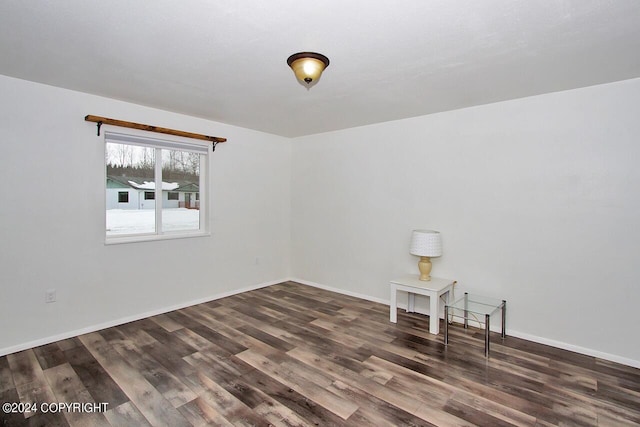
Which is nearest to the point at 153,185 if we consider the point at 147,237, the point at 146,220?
the point at 146,220

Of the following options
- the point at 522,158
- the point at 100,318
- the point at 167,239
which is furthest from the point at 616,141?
the point at 100,318

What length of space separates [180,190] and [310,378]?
9.10 feet

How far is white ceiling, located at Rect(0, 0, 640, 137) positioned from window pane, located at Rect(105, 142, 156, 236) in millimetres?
650

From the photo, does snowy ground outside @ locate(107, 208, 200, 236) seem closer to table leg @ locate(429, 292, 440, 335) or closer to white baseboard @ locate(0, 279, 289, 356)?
white baseboard @ locate(0, 279, 289, 356)

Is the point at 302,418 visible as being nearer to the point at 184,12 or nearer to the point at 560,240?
the point at 184,12

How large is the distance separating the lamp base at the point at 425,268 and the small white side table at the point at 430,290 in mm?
51

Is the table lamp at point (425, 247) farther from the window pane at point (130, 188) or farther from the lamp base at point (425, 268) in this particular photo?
the window pane at point (130, 188)


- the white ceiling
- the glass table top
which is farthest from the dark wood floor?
the white ceiling

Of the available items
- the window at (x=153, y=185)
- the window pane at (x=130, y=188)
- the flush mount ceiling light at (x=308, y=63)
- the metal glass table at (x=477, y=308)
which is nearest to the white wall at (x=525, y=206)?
the metal glass table at (x=477, y=308)

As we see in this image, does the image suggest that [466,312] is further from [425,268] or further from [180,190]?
[180,190]

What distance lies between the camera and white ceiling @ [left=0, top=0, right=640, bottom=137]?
1.69 metres

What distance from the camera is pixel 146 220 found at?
12.2 feet

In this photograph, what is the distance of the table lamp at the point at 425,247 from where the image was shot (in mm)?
3443

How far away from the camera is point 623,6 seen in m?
1.62
